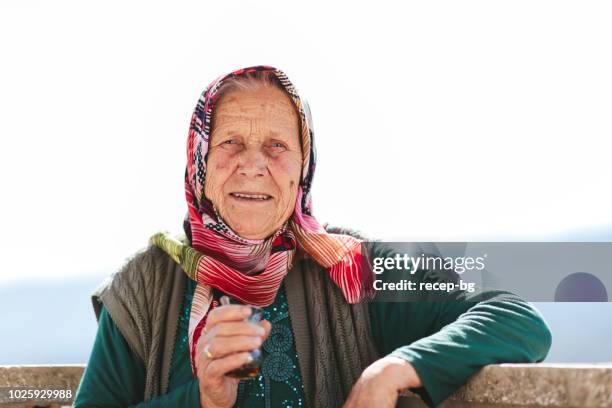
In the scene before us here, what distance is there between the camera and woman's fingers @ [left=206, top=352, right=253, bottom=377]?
89.8 inches

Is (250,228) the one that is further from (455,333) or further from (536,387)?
(536,387)

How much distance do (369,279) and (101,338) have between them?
1.05 meters

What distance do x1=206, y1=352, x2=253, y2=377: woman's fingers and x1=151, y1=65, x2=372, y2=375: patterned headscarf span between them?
18.0 inches

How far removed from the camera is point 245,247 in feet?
9.92

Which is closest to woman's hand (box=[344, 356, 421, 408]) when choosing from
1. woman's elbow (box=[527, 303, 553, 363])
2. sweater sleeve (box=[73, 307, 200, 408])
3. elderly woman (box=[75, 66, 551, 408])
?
elderly woman (box=[75, 66, 551, 408])

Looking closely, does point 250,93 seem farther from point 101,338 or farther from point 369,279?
point 101,338

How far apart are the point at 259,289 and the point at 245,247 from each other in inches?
7.9

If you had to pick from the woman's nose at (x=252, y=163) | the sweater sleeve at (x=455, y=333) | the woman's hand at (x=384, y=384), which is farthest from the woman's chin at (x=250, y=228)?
the woman's hand at (x=384, y=384)

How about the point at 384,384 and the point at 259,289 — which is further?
the point at 259,289

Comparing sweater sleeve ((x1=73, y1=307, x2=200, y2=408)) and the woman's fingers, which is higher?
the woman's fingers

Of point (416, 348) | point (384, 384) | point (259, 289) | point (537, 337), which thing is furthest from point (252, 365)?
point (537, 337)

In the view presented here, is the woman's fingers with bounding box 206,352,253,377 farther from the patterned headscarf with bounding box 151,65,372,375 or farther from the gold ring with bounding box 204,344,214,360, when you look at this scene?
the patterned headscarf with bounding box 151,65,372,375

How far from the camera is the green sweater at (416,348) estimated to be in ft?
7.78

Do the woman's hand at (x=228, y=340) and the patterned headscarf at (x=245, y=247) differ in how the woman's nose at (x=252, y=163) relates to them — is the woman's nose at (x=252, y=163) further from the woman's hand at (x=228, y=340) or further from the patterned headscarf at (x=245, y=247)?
the woman's hand at (x=228, y=340)
